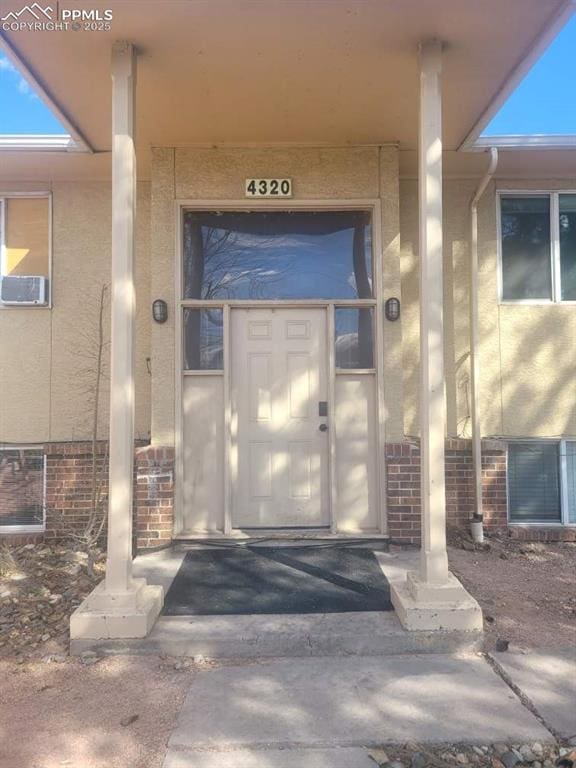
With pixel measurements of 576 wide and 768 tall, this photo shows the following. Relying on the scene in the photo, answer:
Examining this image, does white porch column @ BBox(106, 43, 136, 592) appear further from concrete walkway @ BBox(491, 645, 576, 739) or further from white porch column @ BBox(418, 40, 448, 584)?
concrete walkway @ BBox(491, 645, 576, 739)

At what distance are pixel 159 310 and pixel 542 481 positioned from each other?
4.07m

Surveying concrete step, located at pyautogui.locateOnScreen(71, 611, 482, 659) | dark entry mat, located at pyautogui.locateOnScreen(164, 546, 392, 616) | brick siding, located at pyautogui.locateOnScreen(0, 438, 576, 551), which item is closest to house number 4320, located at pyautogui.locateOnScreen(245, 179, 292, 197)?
brick siding, located at pyautogui.locateOnScreen(0, 438, 576, 551)

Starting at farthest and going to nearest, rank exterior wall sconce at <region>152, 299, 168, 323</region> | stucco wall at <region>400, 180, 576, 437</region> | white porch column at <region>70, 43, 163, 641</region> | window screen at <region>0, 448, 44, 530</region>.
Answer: stucco wall at <region>400, 180, 576, 437</region>, window screen at <region>0, 448, 44, 530</region>, exterior wall sconce at <region>152, 299, 168, 323</region>, white porch column at <region>70, 43, 163, 641</region>

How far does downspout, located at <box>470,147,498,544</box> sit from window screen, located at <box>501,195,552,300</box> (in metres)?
0.40

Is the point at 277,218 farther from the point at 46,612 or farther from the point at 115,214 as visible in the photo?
the point at 46,612

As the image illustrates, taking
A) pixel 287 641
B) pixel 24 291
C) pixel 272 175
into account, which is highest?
pixel 272 175

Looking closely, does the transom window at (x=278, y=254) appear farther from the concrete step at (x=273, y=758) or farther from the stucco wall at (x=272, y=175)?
the concrete step at (x=273, y=758)

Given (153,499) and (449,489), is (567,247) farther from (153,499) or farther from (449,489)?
(153,499)

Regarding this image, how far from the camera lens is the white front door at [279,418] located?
5.19 m

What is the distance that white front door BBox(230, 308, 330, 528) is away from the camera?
17.0 feet

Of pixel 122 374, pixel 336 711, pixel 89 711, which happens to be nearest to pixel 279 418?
pixel 122 374

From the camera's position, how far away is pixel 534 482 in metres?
5.70

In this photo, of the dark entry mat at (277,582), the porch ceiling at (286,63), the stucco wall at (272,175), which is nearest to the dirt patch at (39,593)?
the dark entry mat at (277,582)

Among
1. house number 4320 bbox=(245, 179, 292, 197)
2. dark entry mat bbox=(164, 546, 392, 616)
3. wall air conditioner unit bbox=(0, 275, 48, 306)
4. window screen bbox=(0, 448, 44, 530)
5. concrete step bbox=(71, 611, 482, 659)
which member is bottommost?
concrete step bbox=(71, 611, 482, 659)
